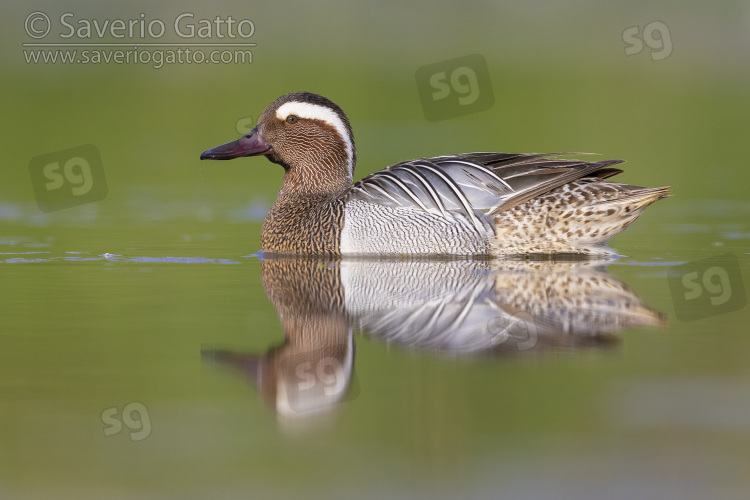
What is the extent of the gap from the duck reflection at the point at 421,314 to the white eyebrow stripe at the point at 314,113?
1.76 m

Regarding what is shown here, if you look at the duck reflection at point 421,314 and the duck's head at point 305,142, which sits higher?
the duck's head at point 305,142

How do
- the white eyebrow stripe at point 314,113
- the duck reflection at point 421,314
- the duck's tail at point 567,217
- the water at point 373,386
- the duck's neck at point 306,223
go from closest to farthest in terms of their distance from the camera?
the water at point 373,386
the duck reflection at point 421,314
the duck's tail at point 567,217
the duck's neck at point 306,223
the white eyebrow stripe at point 314,113

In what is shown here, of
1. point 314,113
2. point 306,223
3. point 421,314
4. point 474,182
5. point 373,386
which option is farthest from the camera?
point 314,113

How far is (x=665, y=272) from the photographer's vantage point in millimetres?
7715

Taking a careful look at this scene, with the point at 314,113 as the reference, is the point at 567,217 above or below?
below

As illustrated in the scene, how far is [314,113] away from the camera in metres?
9.54

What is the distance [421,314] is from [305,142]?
3888mm

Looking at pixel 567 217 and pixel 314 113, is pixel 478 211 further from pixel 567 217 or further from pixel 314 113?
pixel 314 113

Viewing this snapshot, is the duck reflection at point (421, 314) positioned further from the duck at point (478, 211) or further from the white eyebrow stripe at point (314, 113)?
the white eyebrow stripe at point (314, 113)

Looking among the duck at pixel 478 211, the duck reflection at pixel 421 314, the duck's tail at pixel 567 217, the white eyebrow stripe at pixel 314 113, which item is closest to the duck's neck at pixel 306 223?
the duck at pixel 478 211

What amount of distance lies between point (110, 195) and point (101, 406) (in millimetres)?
8478

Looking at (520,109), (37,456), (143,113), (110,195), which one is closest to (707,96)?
(520,109)

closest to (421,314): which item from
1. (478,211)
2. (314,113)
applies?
(478,211)

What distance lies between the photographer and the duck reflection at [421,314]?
4945mm
